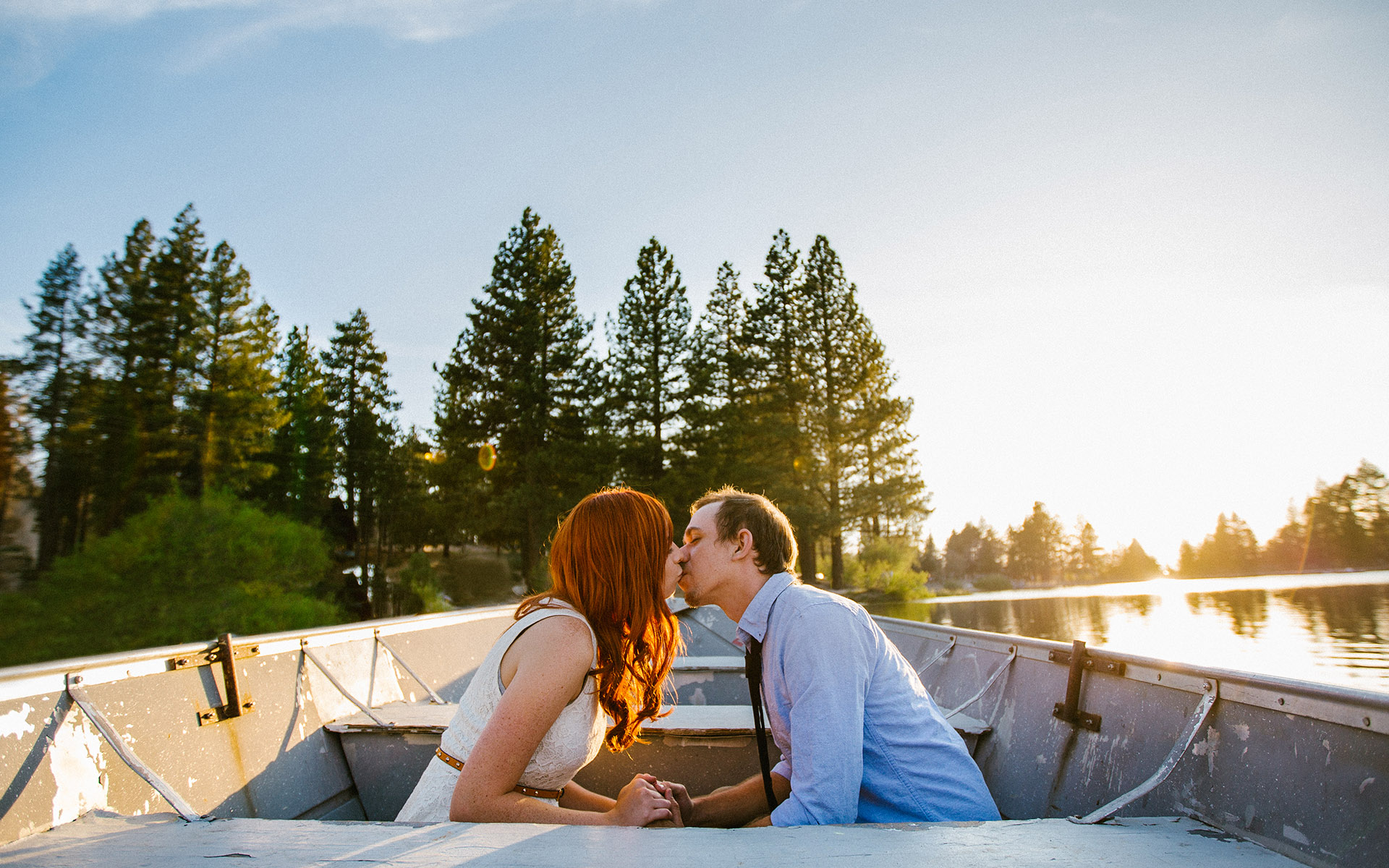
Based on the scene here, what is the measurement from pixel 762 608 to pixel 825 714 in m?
0.37

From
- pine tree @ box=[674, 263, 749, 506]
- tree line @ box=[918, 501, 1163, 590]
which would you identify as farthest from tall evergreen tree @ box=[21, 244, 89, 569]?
tree line @ box=[918, 501, 1163, 590]

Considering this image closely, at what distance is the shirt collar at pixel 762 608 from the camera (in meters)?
1.80

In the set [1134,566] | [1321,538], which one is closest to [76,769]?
[1321,538]

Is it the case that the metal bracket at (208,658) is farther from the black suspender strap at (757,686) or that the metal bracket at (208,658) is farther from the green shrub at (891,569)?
the green shrub at (891,569)

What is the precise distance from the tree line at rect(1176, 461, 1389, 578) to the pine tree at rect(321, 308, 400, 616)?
57.6 metres

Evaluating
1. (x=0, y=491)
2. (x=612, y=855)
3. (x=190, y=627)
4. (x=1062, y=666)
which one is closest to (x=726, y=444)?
(x=190, y=627)

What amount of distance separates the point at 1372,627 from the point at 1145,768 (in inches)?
694

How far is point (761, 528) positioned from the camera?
197 cm

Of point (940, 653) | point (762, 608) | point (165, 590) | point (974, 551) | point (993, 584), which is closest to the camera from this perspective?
point (762, 608)

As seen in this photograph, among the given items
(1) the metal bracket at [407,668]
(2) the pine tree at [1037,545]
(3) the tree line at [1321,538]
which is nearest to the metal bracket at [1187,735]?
(1) the metal bracket at [407,668]

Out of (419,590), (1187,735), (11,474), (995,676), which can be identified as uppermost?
(11,474)

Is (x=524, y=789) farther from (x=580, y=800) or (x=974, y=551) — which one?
(x=974, y=551)

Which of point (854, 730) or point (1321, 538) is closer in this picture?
point (854, 730)

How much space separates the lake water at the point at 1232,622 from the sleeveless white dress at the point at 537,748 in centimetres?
162
